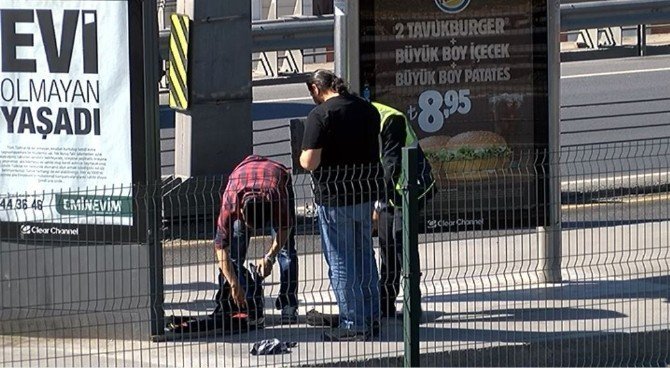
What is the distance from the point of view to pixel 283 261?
338 inches

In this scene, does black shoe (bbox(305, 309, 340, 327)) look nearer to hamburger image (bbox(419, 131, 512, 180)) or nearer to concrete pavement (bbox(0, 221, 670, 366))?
concrete pavement (bbox(0, 221, 670, 366))

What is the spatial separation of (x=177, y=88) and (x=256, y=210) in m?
4.45

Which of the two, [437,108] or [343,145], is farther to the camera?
[437,108]

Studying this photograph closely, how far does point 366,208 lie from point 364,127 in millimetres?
498

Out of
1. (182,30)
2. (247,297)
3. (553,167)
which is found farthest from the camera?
(182,30)

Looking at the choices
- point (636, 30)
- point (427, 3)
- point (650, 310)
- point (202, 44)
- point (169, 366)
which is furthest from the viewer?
point (636, 30)

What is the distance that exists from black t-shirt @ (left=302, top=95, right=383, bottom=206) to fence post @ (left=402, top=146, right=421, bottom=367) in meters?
1.08

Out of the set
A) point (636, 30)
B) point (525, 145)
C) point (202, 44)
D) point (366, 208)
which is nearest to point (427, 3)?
point (525, 145)

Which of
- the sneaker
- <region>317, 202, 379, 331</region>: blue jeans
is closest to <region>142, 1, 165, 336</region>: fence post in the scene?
the sneaker

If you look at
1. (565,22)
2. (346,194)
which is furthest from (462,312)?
(565,22)

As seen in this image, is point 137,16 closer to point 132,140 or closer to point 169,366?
point 132,140

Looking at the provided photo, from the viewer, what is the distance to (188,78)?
12266mm

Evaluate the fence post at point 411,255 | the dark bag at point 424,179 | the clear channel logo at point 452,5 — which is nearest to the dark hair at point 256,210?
the dark bag at point 424,179

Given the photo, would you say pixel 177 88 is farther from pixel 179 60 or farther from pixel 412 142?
pixel 412 142
